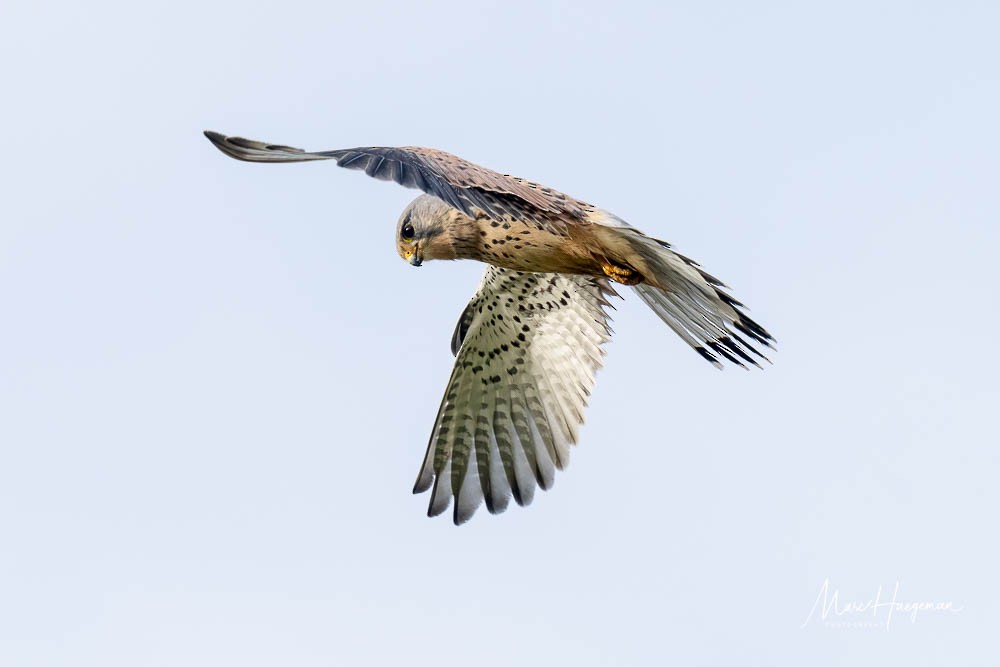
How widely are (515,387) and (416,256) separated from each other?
4.94 feet

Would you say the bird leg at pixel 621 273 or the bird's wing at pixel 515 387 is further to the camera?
the bird's wing at pixel 515 387

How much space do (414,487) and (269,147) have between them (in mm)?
3412

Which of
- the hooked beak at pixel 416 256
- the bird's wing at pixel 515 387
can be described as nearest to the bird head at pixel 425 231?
the hooked beak at pixel 416 256

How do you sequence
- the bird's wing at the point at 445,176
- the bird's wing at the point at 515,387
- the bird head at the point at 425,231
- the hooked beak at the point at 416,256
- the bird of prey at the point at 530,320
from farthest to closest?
the bird's wing at the point at 515,387
the hooked beak at the point at 416,256
the bird head at the point at 425,231
the bird of prey at the point at 530,320
the bird's wing at the point at 445,176

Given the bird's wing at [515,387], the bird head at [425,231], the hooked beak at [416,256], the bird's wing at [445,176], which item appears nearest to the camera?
the bird's wing at [445,176]

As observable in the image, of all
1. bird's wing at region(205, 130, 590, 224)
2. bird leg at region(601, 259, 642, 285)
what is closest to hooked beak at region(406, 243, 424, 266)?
bird's wing at region(205, 130, 590, 224)

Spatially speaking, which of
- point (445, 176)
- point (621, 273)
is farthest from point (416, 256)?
point (445, 176)

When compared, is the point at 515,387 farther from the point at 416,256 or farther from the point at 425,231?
the point at 425,231

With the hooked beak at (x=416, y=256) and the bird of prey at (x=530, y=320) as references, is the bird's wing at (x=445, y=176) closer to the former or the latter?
the bird of prey at (x=530, y=320)

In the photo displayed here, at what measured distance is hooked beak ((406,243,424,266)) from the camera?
9.41 m

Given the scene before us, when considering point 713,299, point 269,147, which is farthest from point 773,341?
point 269,147

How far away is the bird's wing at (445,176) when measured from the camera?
7.48 m

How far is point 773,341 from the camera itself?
921 centimetres

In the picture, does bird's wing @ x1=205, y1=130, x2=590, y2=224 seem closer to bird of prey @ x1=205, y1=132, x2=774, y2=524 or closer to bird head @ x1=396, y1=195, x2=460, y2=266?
bird of prey @ x1=205, y1=132, x2=774, y2=524
